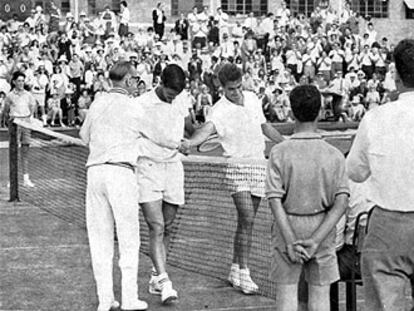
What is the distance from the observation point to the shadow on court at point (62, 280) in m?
9.54

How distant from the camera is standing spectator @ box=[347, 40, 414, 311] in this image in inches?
237

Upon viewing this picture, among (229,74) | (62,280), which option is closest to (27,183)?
(62,280)

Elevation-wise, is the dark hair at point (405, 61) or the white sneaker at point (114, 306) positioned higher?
the dark hair at point (405, 61)

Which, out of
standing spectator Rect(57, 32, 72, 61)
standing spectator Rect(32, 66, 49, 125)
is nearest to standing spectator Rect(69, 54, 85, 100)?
standing spectator Rect(32, 66, 49, 125)

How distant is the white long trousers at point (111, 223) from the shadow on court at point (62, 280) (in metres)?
0.57

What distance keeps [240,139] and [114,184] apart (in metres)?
1.75

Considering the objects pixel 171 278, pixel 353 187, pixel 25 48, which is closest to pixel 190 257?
pixel 171 278

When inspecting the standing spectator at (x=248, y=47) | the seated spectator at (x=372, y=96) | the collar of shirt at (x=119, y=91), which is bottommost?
the collar of shirt at (x=119, y=91)

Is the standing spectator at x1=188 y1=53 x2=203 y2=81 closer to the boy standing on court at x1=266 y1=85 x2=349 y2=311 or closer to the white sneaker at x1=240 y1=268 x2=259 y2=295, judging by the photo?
the white sneaker at x1=240 y1=268 x2=259 y2=295

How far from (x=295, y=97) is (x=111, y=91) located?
8.84ft

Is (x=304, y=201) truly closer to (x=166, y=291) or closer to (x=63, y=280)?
(x=166, y=291)

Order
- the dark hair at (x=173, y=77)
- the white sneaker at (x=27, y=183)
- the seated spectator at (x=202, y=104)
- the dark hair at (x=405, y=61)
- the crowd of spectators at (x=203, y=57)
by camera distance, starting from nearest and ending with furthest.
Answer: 1. the dark hair at (x=405, y=61)
2. the dark hair at (x=173, y=77)
3. the white sneaker at (x=27, y=183)
4. the seated spectator at (x=202, y=104)
5. the crowd of spectators at (x=203, y=57)

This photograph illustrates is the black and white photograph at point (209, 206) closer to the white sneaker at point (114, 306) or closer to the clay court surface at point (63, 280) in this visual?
the clay court surface at point (63, 280)

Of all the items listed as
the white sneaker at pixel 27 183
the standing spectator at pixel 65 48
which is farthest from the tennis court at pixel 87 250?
the standing spectator at pixel 65 48
